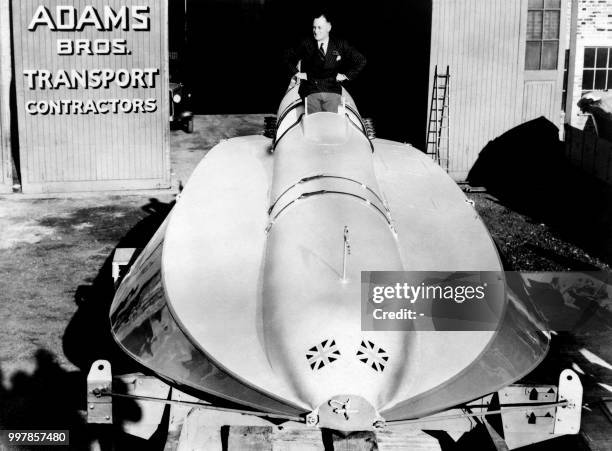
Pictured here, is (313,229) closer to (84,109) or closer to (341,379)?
(341,379)

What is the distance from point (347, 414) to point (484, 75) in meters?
11.1

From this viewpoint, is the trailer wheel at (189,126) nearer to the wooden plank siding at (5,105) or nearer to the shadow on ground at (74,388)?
the wooden plank siding at (5,105)

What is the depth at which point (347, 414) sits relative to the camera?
199 inches

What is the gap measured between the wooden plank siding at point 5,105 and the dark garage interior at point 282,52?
525 cm

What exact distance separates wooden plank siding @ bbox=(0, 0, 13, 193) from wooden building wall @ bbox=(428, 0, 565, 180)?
7004 millimetres

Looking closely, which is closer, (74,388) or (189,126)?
(74,388)

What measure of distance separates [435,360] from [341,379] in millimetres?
751

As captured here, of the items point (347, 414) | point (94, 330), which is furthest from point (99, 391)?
point (94, 330)

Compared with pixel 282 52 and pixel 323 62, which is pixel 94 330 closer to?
pixel 323 62

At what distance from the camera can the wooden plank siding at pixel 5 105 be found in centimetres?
1391

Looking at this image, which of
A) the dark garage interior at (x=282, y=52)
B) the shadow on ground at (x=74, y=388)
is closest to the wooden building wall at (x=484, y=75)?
the dark garage interior at (x=282, y=52)

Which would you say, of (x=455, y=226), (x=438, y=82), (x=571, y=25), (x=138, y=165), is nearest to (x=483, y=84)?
(x=438, y=82)

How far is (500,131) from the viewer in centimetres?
1534

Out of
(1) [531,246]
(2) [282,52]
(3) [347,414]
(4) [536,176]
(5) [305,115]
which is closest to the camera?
(3) [347,414]
